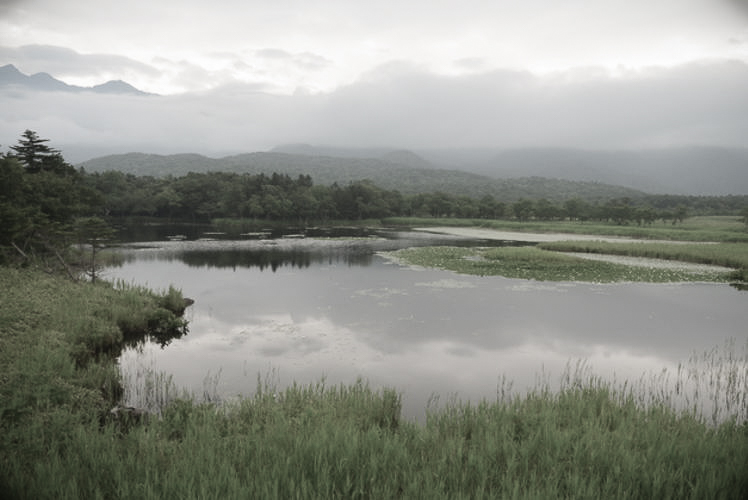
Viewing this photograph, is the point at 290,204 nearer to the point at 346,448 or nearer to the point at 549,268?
the point at 549,268

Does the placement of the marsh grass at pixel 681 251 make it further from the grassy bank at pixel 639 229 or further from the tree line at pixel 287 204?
the tree line at pixel 287 204

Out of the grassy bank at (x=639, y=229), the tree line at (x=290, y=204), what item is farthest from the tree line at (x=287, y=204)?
the grassy bank at (x=639, y=229)

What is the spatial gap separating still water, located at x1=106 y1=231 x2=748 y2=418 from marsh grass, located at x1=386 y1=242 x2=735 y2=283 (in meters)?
2.44

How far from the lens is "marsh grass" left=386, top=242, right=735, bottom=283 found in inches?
1501

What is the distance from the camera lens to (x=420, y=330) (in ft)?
73.9

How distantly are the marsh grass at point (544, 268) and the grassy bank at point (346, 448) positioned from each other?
26.4 m

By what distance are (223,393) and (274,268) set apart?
30.2 m

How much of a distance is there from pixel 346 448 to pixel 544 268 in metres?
38.6

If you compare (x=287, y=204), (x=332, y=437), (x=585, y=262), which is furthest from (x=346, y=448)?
(x=287, y=204)

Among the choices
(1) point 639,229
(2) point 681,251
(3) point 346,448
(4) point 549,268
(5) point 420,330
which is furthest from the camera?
(1) point 639,229

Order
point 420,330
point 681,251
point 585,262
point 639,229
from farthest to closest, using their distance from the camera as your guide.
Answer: point 639,229
point 681,251
point 585,262
point 420,330

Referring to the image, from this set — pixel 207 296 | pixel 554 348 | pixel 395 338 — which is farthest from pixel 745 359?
pixel 207 296

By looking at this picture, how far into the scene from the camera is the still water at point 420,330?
16.4 m

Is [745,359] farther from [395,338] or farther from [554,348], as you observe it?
[395,338]
